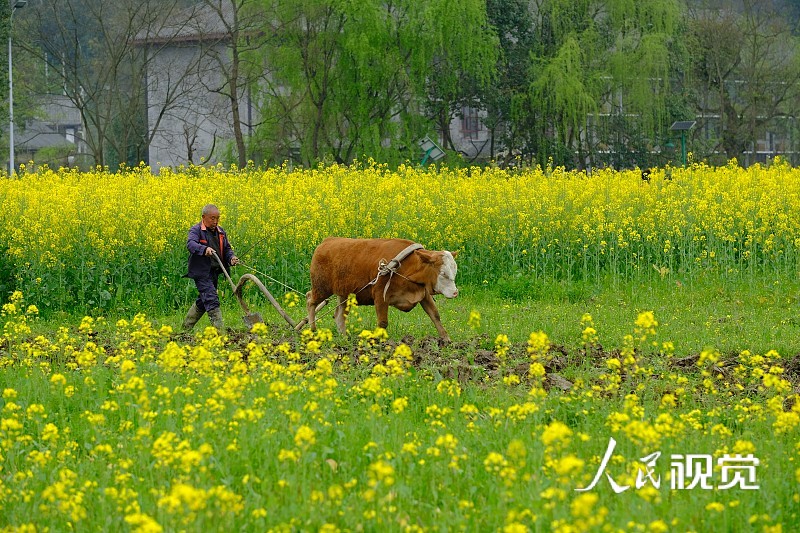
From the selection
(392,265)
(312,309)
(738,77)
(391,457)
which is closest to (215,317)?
(312,309)

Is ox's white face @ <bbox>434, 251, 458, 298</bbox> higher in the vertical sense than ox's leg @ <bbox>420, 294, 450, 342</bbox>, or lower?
higher

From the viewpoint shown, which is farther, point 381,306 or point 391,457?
point 381,306

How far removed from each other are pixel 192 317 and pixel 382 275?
299 cm

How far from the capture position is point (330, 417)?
24.8 feet

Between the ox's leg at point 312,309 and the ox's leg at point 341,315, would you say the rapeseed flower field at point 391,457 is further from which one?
the ox's leg at point 312,309

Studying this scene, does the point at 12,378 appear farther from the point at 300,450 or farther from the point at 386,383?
the point at 300,450

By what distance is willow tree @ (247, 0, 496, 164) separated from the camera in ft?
120

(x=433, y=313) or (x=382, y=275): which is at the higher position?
(x=382, y=275)

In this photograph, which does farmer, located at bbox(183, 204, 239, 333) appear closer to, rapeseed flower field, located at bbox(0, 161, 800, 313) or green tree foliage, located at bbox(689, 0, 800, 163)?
rapeseed flower field, located at bbox(0, 161, 800, 313)

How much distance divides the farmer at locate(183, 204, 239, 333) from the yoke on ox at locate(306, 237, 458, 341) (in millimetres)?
1115

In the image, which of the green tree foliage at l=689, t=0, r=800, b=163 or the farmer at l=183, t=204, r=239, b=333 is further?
the green tree foliage at l=689, t=0, r=800, b=163

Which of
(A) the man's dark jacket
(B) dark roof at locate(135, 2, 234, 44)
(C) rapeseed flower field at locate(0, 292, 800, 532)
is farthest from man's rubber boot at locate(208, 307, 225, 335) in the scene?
(B) dark roof at locate(135, 2, 234, 44)

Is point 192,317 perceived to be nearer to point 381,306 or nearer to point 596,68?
point 381,306

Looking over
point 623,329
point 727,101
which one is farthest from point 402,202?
point 727,101
